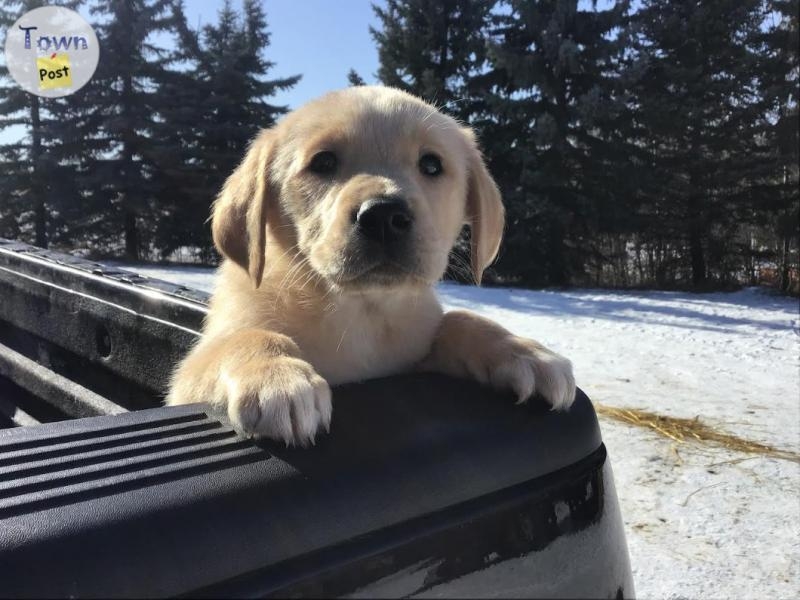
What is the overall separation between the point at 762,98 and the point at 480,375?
17.5 m

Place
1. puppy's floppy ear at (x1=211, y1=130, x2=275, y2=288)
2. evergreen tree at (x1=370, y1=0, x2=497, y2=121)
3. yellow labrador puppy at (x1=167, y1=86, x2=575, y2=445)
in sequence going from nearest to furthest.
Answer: yellow labrador puppy at (x1=167, y1=86, x2=575, y2=445)
puppy's floppy ear at (x1=211, y1=130, x2=275, y2=288)
evergreen tree at (x1=370, y1=0, x2=497, y2=121)

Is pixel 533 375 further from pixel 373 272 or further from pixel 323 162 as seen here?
pixel 323 162

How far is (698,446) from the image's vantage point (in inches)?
139

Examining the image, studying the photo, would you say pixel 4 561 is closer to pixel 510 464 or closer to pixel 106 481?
pixel 106 481

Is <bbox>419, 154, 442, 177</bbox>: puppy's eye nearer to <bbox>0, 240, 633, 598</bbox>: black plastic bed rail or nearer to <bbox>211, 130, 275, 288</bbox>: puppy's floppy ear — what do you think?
<bbox>211, 130, 275, 288</bbox>: puppy's floppy ear

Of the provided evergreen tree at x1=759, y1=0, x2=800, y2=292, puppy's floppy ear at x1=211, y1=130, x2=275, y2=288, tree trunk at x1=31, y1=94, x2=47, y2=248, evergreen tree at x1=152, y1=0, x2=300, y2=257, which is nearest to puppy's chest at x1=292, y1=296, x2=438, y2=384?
puppy's floppy ear at x1=211, y1=130, x2=275, y2=288

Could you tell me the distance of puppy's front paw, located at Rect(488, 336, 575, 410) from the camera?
51.8 inches

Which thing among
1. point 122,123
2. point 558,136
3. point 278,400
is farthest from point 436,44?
point 278,400

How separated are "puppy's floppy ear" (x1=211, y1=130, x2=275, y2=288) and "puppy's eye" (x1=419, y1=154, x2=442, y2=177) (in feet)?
1.95

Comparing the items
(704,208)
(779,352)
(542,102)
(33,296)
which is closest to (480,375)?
(33,296)

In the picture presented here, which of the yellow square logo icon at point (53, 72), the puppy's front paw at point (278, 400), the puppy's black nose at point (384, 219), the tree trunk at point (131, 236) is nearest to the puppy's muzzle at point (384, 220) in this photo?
the puppy's black nose at point (384, 219)

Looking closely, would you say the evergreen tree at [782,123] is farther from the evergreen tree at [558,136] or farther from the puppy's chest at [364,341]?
the puppy's chest at [364,341]

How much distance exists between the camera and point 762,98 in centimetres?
1576

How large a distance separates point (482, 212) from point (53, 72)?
2359 centimetres
